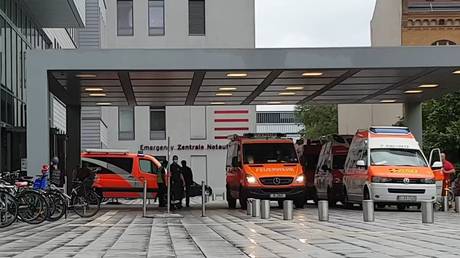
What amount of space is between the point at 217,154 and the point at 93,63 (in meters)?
33.8

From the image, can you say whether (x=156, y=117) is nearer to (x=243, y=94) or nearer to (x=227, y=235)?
(x=243, y=94)

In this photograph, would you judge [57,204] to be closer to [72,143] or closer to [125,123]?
[72,143]

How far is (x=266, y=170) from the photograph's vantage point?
2556cm

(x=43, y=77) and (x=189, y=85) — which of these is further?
(x=189, y=85)

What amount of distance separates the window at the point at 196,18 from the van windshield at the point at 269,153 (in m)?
30.9

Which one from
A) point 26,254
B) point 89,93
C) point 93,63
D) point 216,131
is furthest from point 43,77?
point 216,131

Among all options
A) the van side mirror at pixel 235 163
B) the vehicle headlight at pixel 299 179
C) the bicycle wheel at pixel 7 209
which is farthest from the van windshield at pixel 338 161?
the bicycle wheel at pixel 7 209

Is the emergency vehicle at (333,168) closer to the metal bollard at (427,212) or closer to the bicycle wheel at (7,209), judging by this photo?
the metal bollard at (427,212)

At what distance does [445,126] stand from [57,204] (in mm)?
29463

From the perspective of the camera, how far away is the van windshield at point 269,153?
26.2 m

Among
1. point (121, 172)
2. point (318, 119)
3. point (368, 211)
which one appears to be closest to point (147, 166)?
point (121, 172)

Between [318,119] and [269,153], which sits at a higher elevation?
[318,119]

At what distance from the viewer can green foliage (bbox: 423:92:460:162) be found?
139 feet

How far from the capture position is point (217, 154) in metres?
55.8
